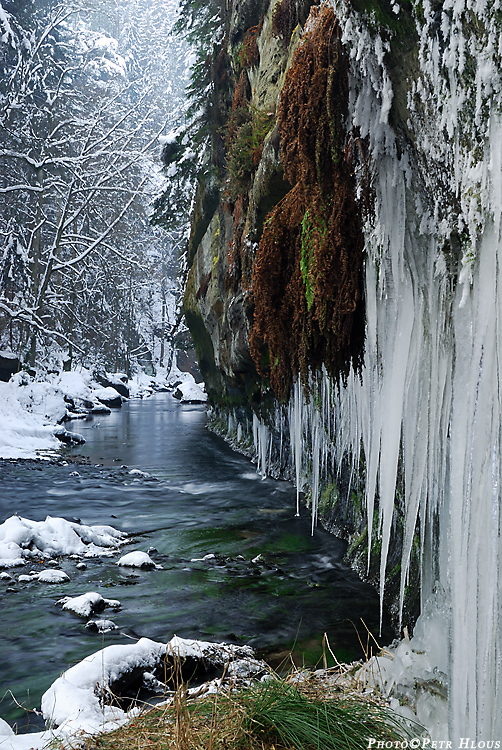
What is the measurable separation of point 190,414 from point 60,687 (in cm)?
2248

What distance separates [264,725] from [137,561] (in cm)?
418

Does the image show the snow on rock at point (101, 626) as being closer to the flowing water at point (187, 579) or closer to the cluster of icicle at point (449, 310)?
the flowing water at point (187, 579)

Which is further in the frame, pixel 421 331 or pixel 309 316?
pixel 309 316

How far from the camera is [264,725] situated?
219 cm

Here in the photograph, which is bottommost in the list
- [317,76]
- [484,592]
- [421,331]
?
[484,592]

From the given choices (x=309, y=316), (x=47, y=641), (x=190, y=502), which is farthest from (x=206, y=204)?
(x=47, y=641)

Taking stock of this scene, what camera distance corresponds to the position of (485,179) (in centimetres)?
233

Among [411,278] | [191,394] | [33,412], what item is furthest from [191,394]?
[411,278]

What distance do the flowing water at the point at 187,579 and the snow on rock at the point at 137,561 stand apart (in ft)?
0.42

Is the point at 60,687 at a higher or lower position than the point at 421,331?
lower

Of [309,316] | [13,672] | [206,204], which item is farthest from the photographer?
[206,204]

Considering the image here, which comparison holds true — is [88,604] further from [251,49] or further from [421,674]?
[251,49]

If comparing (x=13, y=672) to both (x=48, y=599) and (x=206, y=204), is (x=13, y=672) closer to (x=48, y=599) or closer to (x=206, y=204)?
(x=48, y=599)

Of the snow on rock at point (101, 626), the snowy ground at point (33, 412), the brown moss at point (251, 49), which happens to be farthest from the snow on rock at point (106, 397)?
the snow on rock at point (101, 626)
